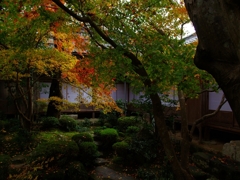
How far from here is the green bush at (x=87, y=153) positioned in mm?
8164

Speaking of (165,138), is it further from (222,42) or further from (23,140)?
(23,140)

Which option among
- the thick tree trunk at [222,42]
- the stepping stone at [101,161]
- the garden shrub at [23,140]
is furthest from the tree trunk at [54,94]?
→ the thick tree trunk at [222,42]

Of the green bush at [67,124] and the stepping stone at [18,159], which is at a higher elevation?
the green bush at [67,124]

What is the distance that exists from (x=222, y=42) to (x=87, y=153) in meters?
7.17

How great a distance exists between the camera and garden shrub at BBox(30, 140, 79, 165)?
6.71 meters

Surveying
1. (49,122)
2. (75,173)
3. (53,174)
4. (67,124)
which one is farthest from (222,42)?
(67,124)

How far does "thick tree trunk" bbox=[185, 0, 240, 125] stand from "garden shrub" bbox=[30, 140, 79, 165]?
5905 millimetres

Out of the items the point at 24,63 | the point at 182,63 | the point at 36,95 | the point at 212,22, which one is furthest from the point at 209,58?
the point at 36,95

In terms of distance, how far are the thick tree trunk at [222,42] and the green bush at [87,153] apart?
22.6 feet

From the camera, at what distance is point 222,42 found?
1.93 m

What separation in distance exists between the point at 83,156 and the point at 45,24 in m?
4.84

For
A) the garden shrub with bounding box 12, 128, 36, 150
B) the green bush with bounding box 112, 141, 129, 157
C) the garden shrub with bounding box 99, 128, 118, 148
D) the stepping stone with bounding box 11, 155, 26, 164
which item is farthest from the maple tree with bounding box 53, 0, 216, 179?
the garden shrub with bounding box 12, 128, 36, 150

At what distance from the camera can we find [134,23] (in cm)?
493

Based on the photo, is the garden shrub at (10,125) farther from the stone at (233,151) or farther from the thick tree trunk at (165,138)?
the stone at (233,151)
